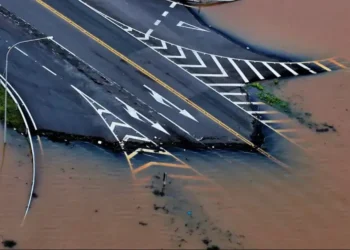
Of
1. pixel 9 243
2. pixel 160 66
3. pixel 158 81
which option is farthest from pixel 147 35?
pixel 9 243

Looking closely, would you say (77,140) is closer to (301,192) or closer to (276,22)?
(301,192)

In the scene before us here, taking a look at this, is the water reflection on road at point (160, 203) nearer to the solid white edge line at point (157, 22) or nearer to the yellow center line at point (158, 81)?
the yellow center line at point (158, 81)

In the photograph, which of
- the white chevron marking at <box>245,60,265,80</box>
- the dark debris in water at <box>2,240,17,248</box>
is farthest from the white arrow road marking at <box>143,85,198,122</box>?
the dark debris in water at <box>2,240,17,248</box>

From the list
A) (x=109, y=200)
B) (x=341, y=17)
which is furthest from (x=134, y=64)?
(x=341, y=17)

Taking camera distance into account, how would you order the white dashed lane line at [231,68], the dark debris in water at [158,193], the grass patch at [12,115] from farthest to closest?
the white dashed lane line at [231,68] < the grass patch at [12,115] < the dark debris in water at [158,193]

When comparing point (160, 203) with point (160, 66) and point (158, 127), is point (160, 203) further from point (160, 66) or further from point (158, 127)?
point (160, 66)

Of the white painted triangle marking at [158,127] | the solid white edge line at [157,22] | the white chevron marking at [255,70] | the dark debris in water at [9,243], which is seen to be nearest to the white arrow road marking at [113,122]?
the white painted triangle marking at [158,127]
